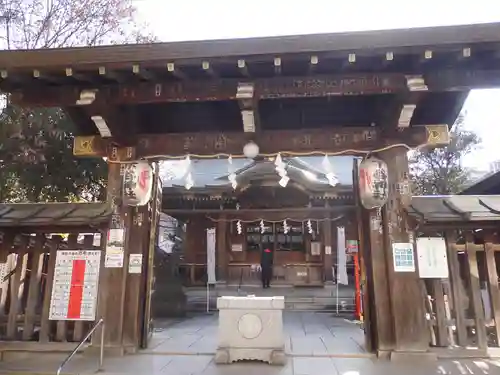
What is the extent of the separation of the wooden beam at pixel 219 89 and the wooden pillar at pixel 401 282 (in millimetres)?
1267

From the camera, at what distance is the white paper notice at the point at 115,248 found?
6328 mm

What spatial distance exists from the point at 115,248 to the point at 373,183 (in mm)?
4299

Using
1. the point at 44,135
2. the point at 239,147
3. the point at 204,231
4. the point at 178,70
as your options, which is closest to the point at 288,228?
the point at 204,231

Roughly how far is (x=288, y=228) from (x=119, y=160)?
1221 cm

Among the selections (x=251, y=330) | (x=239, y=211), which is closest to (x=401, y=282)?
(x=251, y=330)

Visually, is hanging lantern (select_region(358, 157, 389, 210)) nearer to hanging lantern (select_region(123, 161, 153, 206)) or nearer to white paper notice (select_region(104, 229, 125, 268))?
hanging lantern (select_region(123, 161, 153, 206))

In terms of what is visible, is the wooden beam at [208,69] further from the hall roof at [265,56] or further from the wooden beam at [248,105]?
the wooden beam at [248,105]

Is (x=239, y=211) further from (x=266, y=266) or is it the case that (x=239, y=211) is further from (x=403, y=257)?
(x=403, y=257)

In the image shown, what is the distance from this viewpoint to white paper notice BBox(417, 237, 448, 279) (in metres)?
5.96

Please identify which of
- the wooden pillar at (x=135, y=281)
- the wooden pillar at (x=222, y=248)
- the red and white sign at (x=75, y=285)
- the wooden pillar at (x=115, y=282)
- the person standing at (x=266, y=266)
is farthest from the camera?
the wooden pillar at (x=222, y=248)

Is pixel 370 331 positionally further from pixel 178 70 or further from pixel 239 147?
pixel 178 70

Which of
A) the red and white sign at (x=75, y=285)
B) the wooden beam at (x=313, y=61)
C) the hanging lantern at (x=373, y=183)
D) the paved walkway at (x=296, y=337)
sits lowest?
the paved walkway at (x=296, y=337)

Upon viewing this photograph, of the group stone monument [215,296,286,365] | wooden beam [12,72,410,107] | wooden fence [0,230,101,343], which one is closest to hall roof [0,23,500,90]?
wooden beam [12,72,410,107]

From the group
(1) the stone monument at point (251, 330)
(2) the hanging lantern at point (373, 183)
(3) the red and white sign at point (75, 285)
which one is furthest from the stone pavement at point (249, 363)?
(2) the hanging lantern at point (373, 183)
